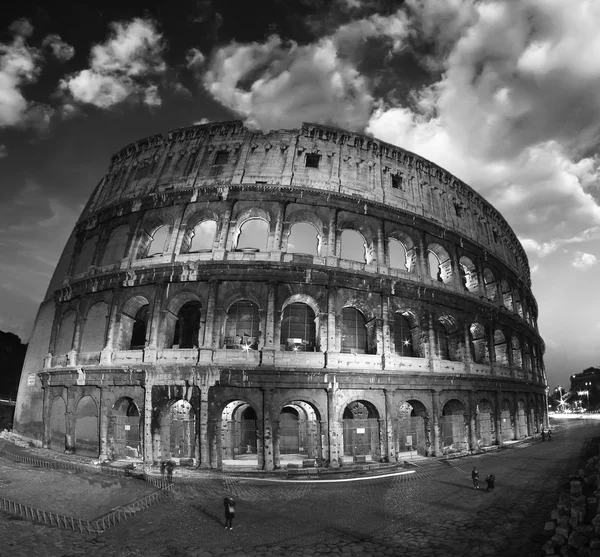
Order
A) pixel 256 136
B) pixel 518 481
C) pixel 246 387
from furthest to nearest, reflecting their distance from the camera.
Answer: pixel 256 136 < pixel 246 387 < pixel 518 481

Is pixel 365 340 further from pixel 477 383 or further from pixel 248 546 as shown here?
pixel 248 546

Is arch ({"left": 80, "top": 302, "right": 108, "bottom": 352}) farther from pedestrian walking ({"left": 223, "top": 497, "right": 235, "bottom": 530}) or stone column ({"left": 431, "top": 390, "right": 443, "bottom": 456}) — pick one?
stone column ({"left": 431, "top": 390, "right": 443, "bottom": 456})

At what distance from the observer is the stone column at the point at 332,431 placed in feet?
49.6

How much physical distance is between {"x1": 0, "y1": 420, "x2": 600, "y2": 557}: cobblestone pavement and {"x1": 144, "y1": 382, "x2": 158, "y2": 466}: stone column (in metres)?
2.53

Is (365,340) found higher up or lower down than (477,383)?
higher up

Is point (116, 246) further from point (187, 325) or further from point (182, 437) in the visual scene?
point (182, 437)

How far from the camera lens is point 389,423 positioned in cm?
1655

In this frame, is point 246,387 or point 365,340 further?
point 365,340

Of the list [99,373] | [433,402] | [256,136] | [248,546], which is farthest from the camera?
[256,136]

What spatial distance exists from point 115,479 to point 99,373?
4.84 m

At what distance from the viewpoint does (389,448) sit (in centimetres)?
1622

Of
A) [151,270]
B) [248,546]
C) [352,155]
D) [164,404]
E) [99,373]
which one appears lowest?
[248,546]

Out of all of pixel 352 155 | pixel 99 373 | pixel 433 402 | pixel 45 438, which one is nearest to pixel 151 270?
pixel 99 373

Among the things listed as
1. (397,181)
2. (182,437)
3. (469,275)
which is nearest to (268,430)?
(182,437)
